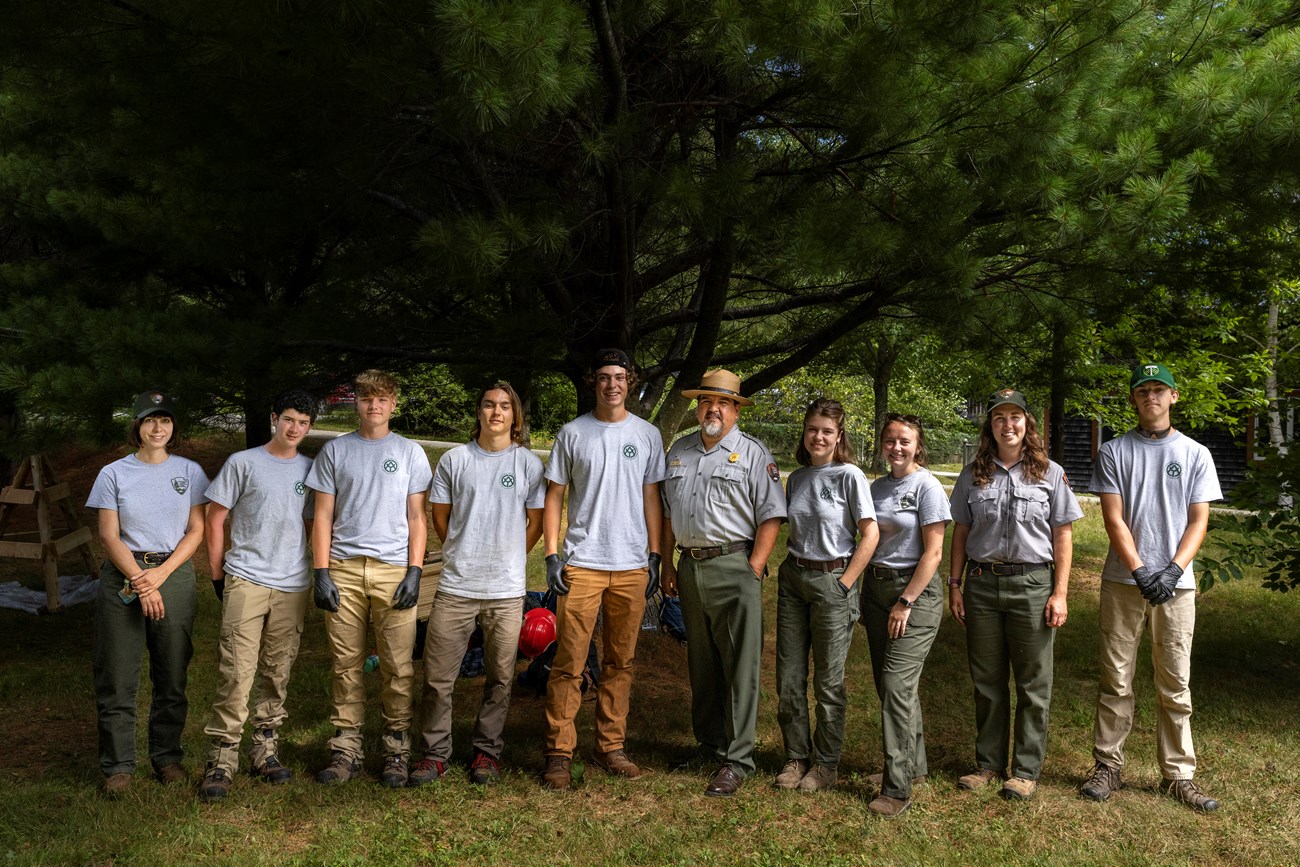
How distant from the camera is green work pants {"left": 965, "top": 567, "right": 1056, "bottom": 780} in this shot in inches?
163

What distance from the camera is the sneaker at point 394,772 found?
13.9ft

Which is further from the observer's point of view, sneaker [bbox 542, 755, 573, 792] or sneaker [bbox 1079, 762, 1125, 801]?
sneaker [bbox 542, 755, 573, 792]

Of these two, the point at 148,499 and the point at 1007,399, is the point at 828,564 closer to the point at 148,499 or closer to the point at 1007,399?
the point at 1007,399

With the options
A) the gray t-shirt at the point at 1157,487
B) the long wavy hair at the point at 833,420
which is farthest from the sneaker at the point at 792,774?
the gray t-shirt at the point at 1157,487

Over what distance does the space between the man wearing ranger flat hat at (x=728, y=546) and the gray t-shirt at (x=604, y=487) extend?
160 millimetres

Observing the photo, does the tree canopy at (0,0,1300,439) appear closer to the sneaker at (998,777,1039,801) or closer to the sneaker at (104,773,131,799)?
the sneaker at (104,773,131,799)

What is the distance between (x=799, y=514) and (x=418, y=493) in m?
1.65

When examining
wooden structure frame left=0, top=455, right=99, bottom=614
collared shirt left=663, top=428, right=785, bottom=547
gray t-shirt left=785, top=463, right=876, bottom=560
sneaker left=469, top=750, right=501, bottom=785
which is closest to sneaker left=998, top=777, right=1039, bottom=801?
gray t-shirt left=785, top=463, right=876, bottom=560

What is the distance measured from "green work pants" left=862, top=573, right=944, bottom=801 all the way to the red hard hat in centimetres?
206

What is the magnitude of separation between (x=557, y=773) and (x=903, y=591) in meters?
1.68

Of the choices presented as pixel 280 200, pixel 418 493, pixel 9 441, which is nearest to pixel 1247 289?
pixel 418 493

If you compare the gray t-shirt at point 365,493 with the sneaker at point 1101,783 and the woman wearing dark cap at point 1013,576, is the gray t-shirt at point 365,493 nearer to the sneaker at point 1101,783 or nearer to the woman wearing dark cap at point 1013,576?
the woman wearing dark cap at point 1013,576

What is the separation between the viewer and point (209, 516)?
4230mm

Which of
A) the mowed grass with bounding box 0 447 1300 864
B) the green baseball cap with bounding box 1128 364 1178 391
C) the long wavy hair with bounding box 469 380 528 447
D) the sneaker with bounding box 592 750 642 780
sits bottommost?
the mowed grass with bounding box 0 447 1300 864
